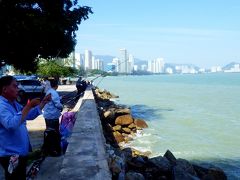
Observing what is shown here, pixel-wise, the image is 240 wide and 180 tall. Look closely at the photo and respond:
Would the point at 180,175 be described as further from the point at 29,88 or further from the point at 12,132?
the point at 29,88

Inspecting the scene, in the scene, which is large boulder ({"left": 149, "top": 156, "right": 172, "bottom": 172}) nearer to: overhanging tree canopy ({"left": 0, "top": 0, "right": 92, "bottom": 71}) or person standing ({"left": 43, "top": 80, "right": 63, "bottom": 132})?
person standing ({"left": 43, "top": 80, "right": 63, "bottom": 132})

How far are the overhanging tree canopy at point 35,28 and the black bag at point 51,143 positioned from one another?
43.6 feet

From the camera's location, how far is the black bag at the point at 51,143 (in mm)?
7816

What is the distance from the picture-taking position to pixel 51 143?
7.87 metres

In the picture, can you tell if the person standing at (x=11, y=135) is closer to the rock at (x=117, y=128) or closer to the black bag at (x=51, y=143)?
the black bag at (x=51, y=143)

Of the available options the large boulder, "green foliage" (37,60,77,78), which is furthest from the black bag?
"green foliage" (37,60,77,78)

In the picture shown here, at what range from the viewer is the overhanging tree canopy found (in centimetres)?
2039

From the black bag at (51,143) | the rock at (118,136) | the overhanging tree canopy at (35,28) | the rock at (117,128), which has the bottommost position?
the rock at (118,136)

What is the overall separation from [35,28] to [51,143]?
44.4 feet

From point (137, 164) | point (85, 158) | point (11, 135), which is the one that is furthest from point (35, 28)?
point (11, 135)

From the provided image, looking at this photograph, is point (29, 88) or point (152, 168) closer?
point (152, 168)

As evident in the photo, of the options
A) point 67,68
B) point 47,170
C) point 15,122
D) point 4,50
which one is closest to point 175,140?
point 4,50

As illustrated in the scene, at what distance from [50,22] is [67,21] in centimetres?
217

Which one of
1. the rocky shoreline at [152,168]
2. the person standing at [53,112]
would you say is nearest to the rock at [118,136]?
the rocky shoreline at [152,168]
